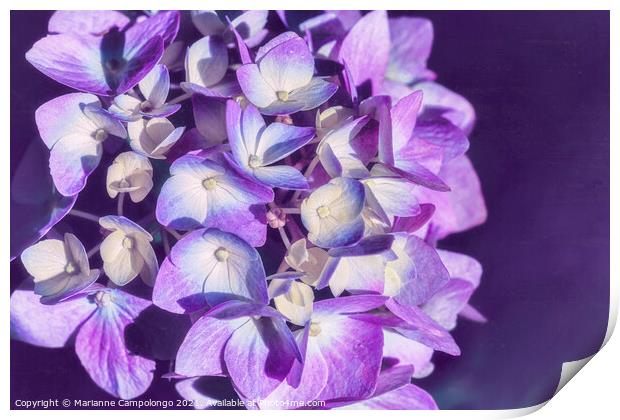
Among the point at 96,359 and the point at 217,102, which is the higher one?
the point at 217,102

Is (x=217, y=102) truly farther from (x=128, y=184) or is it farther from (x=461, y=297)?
(x=461, y=297)

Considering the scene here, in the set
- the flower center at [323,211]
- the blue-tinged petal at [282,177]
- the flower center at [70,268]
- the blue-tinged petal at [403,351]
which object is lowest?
the blue-tinged petal at [403,351]

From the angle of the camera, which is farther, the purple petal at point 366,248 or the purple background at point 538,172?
the purple background at point 538,172

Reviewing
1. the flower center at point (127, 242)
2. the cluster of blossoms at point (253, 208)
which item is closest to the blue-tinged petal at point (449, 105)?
the cluster of blossoms at point (253, 208)

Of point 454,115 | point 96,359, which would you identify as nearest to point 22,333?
point 96,359

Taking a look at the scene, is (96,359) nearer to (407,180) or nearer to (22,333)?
(22,333)

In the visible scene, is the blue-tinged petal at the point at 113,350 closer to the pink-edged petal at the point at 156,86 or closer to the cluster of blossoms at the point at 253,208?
the cluster of blossoms at the point at 253,208
